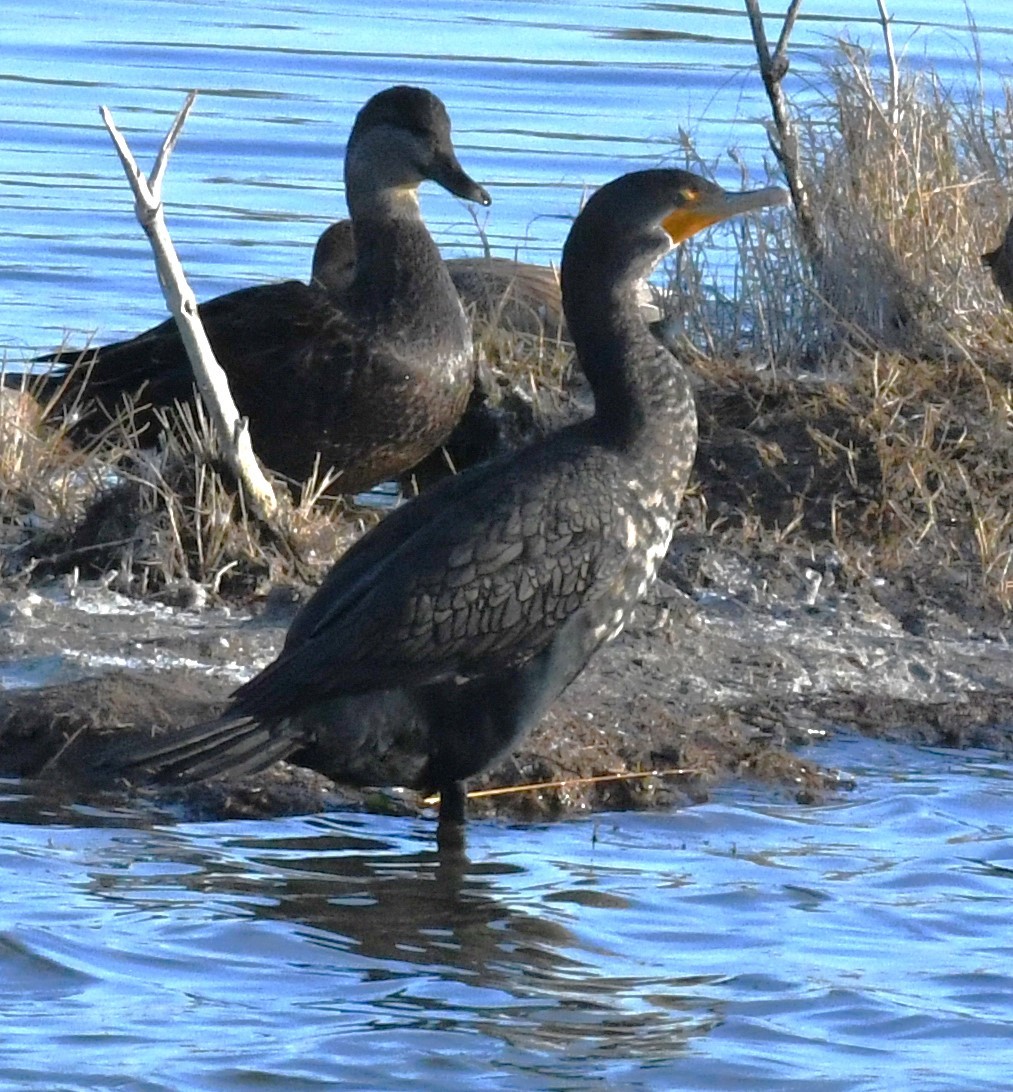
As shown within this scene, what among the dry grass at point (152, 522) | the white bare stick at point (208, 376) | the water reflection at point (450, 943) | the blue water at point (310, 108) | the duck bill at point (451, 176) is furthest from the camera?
the blue water at point (310, 108)

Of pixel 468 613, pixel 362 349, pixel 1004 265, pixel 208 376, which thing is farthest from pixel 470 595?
pixel 1004 265

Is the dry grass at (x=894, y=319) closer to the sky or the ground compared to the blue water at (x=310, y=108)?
closer to the ground

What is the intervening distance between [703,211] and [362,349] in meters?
1.63

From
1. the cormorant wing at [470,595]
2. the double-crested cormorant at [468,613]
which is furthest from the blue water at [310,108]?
the cormorant wing at [470,595]

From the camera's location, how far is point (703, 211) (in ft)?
21.6

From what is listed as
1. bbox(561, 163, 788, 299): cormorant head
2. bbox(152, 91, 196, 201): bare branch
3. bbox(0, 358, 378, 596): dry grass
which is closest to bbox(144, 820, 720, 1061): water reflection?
bbox(0, 358, 378, 596): dry grass

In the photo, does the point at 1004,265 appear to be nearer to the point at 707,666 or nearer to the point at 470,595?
the point at 707,666

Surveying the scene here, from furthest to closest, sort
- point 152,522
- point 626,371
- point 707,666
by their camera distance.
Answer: point 152,522 < point 707,666 < point 626,371

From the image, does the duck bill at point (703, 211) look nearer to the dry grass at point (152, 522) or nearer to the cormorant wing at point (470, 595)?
the cormorant wing at point (470, 595)

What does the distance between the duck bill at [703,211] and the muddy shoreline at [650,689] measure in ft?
3.85

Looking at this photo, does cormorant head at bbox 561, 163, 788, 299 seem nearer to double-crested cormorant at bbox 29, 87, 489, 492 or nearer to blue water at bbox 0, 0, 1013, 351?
double-crested cormorant at bbox 29, 87, 489, 492

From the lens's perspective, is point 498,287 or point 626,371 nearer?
point 626,371

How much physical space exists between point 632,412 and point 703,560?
1.49 meters

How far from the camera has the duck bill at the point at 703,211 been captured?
6566 millimetres
